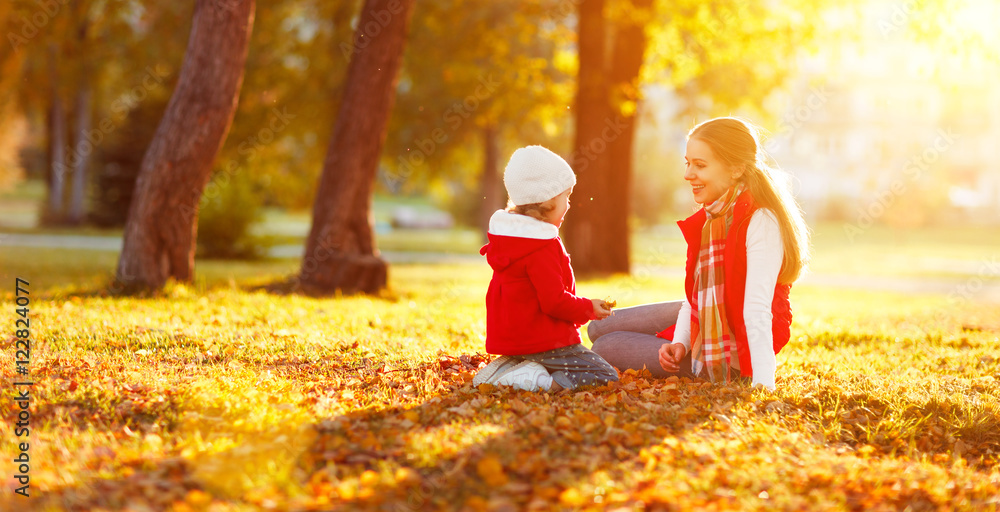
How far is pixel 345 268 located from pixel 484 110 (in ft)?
29.4

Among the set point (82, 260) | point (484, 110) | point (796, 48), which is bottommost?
point (82, 260)

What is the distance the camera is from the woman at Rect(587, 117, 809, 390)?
4.33 metres

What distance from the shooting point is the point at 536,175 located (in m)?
4.23

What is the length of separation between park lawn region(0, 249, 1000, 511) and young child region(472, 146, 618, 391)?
22 cm

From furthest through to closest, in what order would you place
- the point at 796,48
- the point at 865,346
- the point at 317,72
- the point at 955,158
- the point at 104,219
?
1. the point at 955,158
2. the point at 104,219
3. the point at 317,72
4. the point at 796,48
5. the point at 865,346

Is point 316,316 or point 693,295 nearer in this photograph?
point 693,295

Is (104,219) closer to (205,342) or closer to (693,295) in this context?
(205,342)

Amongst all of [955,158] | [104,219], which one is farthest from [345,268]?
[955,158]

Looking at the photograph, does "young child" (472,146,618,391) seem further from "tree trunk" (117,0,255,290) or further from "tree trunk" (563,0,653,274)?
"tree trunk" (563,0,653,274)

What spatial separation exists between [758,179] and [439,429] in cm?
221

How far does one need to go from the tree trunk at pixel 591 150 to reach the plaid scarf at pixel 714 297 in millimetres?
9242

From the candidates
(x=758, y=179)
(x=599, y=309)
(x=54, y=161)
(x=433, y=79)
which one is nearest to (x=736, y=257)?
(x=758, y=179)

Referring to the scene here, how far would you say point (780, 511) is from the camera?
3107 millimetres

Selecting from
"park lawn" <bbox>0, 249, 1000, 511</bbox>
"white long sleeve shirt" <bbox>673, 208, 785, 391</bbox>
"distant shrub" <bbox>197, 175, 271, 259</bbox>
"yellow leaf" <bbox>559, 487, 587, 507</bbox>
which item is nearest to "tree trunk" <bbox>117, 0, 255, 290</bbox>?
"park lawn" <bbox>0, 249, 1000, 511</bbox>
